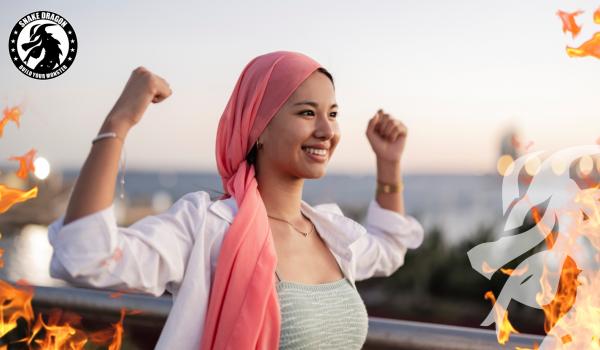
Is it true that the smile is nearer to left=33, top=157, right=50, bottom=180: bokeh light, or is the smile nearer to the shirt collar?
the shirt collar

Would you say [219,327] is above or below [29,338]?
above

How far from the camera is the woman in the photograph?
123 cm

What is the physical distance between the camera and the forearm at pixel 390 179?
2383 millimetres

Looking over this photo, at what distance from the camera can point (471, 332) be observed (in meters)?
1.86

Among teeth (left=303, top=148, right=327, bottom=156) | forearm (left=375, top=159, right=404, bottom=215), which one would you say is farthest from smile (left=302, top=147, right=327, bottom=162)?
forearm (left=375, top=159, right=404, bottom=215)

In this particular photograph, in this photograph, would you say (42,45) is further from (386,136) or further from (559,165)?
(559,165)

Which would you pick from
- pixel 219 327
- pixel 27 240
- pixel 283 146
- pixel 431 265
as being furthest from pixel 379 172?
pixel 27 240

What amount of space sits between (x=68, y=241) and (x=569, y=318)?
2.12 m

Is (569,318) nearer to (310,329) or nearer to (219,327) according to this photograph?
(310,329)

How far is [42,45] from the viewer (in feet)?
7.84

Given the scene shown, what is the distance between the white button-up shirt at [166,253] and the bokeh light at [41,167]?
65 cm

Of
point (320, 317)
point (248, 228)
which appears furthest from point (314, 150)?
point (320, 317)
